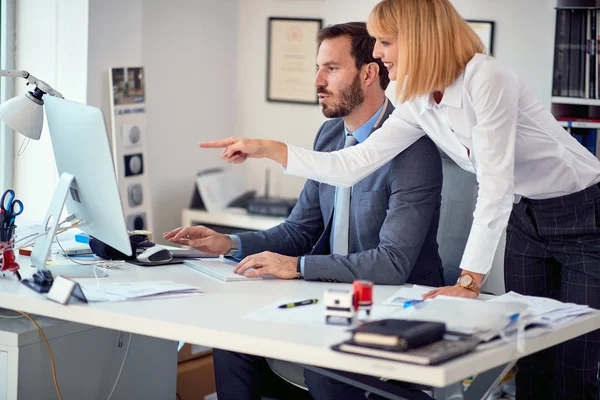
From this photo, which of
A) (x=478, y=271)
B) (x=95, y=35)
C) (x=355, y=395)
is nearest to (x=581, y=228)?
(x=478, y=271)

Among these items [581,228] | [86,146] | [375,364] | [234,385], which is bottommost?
[234,385]

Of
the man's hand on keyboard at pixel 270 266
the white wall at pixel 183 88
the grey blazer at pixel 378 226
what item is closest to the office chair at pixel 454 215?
the grey blazer at pixel 378 226

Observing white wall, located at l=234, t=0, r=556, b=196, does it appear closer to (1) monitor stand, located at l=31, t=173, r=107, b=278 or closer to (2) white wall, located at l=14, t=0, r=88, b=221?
(2) white wall, located at l=14, t=0, r=88, b=221

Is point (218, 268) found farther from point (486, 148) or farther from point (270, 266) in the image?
point (486, 148)

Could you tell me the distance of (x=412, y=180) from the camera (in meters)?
2.25

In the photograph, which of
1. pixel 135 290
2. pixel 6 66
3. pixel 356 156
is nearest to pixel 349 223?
pixel 356 156

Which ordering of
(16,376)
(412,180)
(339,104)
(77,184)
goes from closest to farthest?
(16,376)
(77,184)
(412,180)
(339,104)

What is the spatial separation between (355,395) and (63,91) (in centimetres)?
202

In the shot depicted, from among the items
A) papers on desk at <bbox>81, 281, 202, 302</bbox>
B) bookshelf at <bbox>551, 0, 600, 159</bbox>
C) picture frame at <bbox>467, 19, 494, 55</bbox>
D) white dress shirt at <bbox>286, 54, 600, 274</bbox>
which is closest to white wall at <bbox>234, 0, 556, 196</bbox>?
picture frame at <bbox>467, 19, 494, 55</bbox>

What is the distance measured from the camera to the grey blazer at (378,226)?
2.13 m

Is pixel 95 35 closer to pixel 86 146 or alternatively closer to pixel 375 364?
pixel 86 146

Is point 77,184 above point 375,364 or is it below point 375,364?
above

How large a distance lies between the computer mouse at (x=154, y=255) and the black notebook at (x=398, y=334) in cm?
92

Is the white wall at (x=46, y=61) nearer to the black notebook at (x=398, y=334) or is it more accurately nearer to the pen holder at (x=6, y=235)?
the pen holder at (x=6, y=235)
